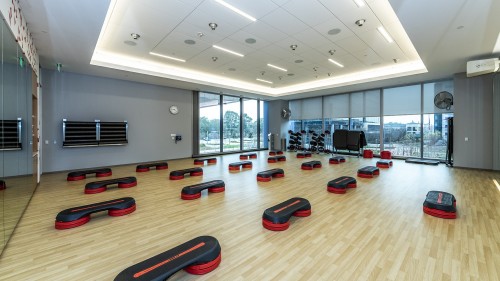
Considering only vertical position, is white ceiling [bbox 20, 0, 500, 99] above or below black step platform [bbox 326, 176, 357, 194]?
above

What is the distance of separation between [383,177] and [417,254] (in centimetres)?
407

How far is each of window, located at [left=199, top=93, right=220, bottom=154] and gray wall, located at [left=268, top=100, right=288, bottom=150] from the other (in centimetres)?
382

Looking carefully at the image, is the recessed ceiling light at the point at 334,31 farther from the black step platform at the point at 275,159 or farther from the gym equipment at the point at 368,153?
the gym equipment at the point at 368,153

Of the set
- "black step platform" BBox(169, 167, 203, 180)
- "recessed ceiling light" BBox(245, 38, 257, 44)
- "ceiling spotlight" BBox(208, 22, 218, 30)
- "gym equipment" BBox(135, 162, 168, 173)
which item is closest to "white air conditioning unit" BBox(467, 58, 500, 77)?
"recessed ceiling light" BBox(245, 38, 257, 44)

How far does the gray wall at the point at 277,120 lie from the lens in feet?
42.0

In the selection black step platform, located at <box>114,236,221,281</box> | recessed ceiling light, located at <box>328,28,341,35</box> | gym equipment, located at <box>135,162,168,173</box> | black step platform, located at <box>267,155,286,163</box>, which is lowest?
black step platform, located at <box>114,236,221,281</box>

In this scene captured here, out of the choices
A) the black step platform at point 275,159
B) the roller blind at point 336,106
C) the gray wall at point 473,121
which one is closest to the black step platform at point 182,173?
the black step platform at point 275,159

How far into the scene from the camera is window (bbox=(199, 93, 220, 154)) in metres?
10.2

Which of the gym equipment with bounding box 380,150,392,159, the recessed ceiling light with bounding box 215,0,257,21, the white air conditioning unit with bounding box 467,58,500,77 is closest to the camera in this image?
the recessed ceiling light with bounding box 215,0,257,21

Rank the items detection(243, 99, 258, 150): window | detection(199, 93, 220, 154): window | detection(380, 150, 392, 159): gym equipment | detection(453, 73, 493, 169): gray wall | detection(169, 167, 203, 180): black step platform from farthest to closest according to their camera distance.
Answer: detection(243, 99, 258, 150): window → detection(199, 93, 220, 154): window → detection(380, 150, 392, 159): gym equipment → detection(453, 73, 493, 169): gray wall → detection(169, 167, 203, 180): black step platform

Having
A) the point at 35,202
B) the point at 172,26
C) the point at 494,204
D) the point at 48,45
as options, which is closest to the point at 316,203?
the point at 494,204

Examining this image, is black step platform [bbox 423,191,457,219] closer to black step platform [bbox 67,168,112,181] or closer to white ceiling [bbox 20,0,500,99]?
white ceiling [bbox 20,0,500,99]

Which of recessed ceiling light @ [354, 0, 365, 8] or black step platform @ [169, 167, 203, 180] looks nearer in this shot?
recessed ceiling light @ [354, 0, 365, 8]

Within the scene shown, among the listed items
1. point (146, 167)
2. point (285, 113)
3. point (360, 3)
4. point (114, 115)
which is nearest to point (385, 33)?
point (360, 3)
